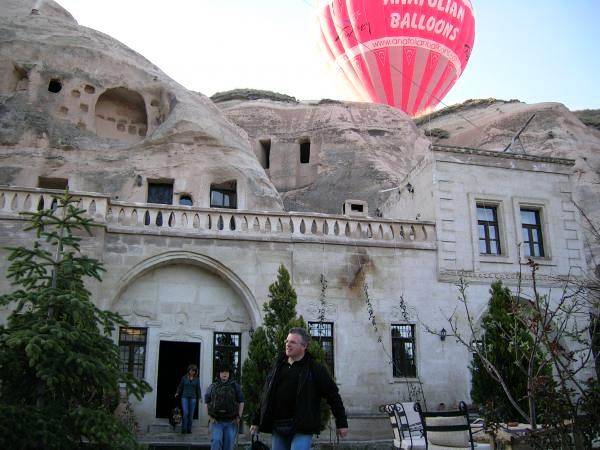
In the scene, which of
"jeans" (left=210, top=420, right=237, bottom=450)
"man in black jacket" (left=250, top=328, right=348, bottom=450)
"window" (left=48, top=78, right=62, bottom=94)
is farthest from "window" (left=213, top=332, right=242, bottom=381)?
"window" (left=48, top=78, right=62, bottom=94)

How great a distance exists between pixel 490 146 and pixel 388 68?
402 inches

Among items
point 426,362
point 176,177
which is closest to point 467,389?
point 426,362

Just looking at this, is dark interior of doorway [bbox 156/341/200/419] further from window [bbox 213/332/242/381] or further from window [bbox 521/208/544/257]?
window [bbox 521/208/544/257]

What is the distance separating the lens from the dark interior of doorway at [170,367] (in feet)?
58.6

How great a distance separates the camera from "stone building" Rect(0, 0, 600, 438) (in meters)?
17.6

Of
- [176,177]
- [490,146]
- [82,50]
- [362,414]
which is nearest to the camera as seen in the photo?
[362,414]

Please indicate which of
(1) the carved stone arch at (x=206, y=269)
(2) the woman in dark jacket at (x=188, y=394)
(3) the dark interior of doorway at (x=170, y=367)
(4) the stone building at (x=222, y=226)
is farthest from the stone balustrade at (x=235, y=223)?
(2) the woman in dark jacket at (x=188, y=394)

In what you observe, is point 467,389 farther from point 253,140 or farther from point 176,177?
point 253,140

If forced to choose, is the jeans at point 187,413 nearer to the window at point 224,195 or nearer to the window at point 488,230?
the window at point 224,195

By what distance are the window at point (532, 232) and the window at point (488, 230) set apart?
0.94m

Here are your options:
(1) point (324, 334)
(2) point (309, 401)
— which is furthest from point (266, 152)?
(2) point (309, 401)

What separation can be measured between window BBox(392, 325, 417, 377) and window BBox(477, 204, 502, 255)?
3.84 meters

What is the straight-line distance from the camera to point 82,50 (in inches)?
983

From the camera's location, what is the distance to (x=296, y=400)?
6.66 metres
